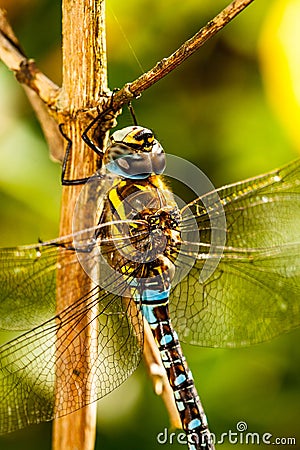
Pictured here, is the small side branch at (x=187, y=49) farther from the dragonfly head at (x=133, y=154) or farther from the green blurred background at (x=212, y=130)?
the green blurred background at (x=212, y=130)

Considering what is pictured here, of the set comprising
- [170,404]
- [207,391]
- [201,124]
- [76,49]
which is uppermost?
[201,124]

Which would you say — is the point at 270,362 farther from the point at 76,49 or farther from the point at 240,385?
the point at 76,49

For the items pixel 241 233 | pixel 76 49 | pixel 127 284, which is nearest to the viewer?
pixel 76 49

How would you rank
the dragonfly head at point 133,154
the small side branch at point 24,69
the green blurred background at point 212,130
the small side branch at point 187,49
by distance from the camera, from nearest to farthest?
the small side branch at point 187,49 < the dragonfly head at point 133,154 < the small side branch at point 24,69 < the green blurred background at point 212,130

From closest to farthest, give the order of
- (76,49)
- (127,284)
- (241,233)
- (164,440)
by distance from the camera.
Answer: (76,49)
(127,284)
(241,233)
(164,440)

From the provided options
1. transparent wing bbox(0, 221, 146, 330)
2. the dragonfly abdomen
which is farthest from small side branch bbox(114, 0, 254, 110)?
the dragonfly abdomen

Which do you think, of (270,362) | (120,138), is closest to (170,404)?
(270,362)

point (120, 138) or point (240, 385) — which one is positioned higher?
point (120, 138)

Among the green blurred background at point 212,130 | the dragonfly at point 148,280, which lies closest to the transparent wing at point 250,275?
the dragonfly at point 148,280
